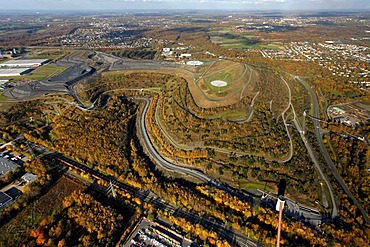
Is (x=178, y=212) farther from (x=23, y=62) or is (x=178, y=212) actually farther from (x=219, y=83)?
(x=23, y=62)

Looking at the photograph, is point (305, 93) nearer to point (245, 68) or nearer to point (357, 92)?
point (357, 92)

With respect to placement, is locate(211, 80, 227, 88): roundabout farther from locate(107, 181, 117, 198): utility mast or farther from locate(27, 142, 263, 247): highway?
locate(107, 181, 117, 198): utility mast

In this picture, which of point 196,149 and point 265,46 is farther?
point 265,46

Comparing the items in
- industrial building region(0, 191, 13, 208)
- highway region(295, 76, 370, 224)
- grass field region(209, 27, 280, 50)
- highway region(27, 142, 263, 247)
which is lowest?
highway region(27, 142, 263, 247)

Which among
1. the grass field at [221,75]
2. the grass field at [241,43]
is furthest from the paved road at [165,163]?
the grass field at [241,43]

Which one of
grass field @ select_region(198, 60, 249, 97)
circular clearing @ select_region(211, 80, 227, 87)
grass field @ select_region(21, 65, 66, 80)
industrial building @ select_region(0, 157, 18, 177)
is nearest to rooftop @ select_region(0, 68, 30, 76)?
grass field @ select_region(21, 65, 66, 80)

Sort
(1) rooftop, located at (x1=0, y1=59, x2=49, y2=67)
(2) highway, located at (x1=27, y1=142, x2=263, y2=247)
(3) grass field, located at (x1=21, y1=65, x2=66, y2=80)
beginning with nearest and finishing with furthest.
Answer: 1. (2) highway, located at (x1=27, y1=142, x2=263, y2=247)
2. (3) grass field, located at (x1=21, y1=65, x2=66, y2=80)
3. (1) rooftop, located at (x1=0, y1=59, x2=49, y2=67)

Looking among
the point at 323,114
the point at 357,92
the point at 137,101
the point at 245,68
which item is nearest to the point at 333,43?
the point at 357,92

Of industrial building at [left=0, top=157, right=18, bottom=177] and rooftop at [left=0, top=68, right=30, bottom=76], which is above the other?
rooftop at [left=0, top=68, right=30, bottom=76]
